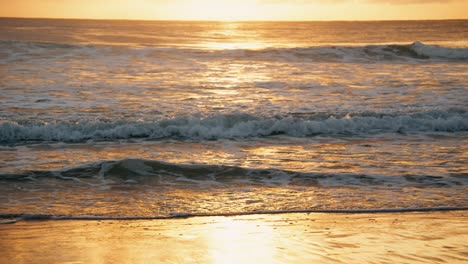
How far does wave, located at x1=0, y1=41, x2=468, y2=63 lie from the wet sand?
19.6 meters

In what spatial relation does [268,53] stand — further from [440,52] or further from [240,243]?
[240,243]

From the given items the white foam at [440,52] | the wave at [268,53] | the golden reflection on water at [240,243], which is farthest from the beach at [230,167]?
the white foam at [440,52]

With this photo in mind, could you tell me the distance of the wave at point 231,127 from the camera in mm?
11789

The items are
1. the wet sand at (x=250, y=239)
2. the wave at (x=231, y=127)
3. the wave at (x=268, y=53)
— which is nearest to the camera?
the wet sand at (x=250, y=239)

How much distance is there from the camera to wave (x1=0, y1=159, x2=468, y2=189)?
8070mm

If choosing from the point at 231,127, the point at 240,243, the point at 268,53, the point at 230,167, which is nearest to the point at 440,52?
the point at 268,53

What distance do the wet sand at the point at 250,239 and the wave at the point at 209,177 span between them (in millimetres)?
1457

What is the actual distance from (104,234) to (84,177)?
105 inches

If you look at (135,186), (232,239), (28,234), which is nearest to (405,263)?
(232,239)

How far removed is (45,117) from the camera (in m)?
13.0

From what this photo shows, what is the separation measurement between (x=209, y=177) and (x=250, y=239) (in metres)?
2.83

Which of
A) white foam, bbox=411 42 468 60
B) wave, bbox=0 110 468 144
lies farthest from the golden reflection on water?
white foam, bbox=411 42 468 60

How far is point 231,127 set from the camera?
41.2 feet

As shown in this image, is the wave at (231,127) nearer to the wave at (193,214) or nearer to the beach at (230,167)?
the beach at (230,167)
